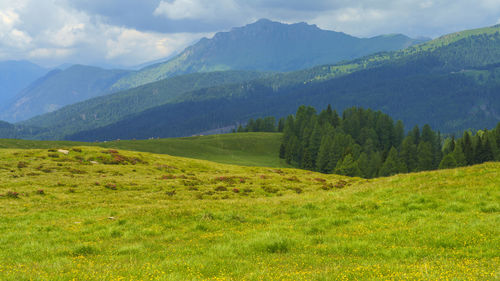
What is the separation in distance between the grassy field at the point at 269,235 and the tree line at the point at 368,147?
85.0 meters

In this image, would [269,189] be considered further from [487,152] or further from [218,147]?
[218,147]

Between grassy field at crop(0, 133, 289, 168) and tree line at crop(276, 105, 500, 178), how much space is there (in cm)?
1144

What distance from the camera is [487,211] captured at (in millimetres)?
18266

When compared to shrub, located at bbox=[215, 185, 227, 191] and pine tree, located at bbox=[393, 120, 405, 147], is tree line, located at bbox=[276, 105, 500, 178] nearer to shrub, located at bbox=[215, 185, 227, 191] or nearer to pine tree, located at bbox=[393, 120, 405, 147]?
pine tree, located at bbox=[393, 120, 405, 147]

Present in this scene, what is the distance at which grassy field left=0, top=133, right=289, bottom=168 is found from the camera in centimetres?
12019

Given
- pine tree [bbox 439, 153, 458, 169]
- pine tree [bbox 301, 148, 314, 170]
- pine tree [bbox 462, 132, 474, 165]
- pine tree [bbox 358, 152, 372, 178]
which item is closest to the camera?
pine tree [bbox 439, 153, 458, 169]

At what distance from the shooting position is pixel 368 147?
135 m

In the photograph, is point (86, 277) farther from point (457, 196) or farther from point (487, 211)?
point (457, 196)

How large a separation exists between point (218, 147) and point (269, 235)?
131332 mm

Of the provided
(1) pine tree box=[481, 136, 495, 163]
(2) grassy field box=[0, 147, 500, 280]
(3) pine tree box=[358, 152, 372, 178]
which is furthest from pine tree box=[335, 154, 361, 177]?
(2) grassy field box=[0, 147, 500, 280]

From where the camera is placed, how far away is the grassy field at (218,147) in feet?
394

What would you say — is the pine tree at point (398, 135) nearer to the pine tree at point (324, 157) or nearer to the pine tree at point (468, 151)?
the pine tree at point (468, 151)

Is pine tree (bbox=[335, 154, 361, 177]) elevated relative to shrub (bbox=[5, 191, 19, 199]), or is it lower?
lower

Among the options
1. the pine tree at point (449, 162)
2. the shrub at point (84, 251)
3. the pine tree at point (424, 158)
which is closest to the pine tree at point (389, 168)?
the pine tree at point (449, 162)
